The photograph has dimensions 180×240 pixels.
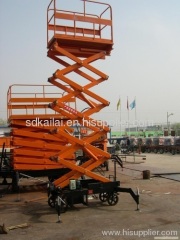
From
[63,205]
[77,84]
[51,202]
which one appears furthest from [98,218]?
[77,84]

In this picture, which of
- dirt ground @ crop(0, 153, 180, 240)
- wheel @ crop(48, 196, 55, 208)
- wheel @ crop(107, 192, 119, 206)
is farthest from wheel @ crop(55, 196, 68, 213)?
wheel @ crop(107, 192, 119, 206)

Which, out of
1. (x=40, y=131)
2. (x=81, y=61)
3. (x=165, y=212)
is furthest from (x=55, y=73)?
(x=165, y=212)

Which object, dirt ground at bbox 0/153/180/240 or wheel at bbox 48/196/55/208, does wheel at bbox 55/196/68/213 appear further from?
wheel at bbox 48/196/55/208

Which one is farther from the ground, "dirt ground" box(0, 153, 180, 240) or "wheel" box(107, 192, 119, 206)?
"wheel" box(107, 192, 119, 206)

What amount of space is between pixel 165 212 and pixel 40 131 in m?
6.72

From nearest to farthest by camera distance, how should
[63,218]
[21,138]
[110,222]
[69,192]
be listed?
1. [110,222]
2. [63,218]
3. [69,192]
4. [21,138]

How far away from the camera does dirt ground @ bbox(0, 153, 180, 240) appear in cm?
732

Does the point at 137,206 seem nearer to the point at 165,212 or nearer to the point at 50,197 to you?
the point at 165,212

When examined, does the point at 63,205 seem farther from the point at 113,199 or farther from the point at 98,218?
the point at 113,199

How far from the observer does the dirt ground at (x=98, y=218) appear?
7324mm

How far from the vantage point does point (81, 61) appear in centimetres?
1079

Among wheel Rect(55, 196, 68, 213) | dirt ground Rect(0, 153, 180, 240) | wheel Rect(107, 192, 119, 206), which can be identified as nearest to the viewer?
dirt ground Rect(0, 153, 180, 240)

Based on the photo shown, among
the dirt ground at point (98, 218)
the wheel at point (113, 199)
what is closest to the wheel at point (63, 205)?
the dirt ground at point (98, 218)

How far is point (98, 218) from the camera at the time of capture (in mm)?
8773
